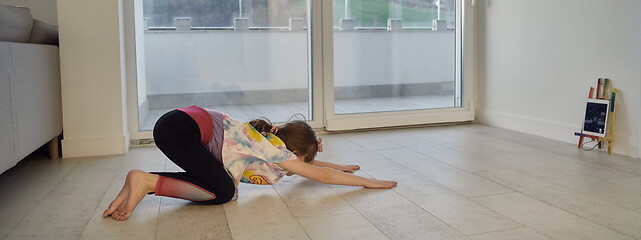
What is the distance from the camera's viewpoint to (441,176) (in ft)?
8.18

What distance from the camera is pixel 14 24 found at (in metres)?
2.47

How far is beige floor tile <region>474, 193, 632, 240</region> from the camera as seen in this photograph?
1705mm

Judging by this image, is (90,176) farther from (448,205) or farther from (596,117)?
(596,117)

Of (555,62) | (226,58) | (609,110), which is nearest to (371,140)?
A: (226,58)

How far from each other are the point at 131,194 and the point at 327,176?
689 millimetres

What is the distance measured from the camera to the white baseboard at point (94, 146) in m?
3.09

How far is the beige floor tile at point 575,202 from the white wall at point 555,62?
86cm

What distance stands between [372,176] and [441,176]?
0.95ft

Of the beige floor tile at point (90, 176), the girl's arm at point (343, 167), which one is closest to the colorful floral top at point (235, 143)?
the girl's arm at point (343, 167)

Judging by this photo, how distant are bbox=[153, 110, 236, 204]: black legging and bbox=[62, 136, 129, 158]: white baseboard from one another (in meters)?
1.20

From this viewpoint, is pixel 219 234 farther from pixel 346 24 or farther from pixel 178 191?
pixel 346 24

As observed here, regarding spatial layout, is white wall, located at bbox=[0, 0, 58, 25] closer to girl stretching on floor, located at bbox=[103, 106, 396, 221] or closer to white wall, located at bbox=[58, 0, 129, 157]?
white wall, located at bbox=[58, 0, 129, 157]

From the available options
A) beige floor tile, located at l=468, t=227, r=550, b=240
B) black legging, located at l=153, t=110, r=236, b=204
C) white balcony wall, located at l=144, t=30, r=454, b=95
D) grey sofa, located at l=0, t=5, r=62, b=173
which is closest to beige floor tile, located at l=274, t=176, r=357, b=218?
black legging, located at l=153, t=110, r=236, b=204

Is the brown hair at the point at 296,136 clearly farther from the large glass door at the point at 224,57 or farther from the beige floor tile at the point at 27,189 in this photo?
the large glass door at the point at 224,57
